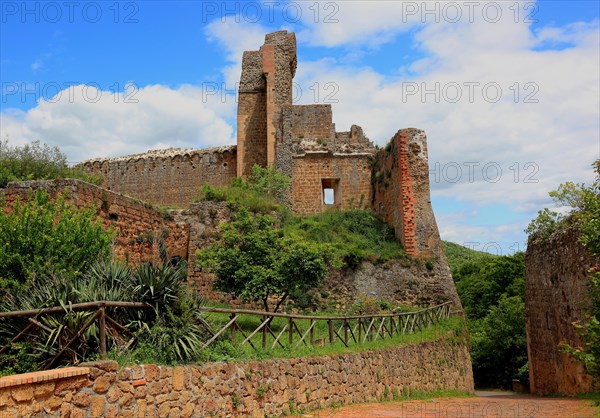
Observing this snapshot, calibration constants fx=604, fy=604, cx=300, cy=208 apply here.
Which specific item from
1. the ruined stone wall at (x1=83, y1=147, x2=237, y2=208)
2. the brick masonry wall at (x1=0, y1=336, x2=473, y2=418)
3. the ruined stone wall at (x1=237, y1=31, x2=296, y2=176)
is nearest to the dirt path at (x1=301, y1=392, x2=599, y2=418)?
the brick masonry wall at (x1=0, y1=336, x2=473, y2=418)

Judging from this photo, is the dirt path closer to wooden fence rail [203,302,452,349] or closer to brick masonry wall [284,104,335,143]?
wooden fence rail [203,302,452,349]

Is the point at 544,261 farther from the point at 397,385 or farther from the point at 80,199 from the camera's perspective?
the point at 80,199

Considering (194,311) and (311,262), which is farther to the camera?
(311,262)

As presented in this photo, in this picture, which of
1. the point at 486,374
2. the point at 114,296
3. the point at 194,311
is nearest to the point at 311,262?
the point at 194,311

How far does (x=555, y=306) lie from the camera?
1886cm

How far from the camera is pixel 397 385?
52.4ft

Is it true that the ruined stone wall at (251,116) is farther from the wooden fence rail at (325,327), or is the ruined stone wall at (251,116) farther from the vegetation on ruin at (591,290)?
the vegetation on ruin at (591,290)

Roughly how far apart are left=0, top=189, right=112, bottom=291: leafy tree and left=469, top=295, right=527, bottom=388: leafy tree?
26.1 metres

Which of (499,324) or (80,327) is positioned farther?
(499,324)

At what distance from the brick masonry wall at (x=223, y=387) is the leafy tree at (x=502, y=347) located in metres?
17.1

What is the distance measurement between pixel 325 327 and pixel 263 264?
8.47 feet

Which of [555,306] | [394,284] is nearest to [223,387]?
[555,306]

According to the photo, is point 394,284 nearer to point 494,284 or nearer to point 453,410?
point 453,410

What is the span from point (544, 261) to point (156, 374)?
49.0ft
